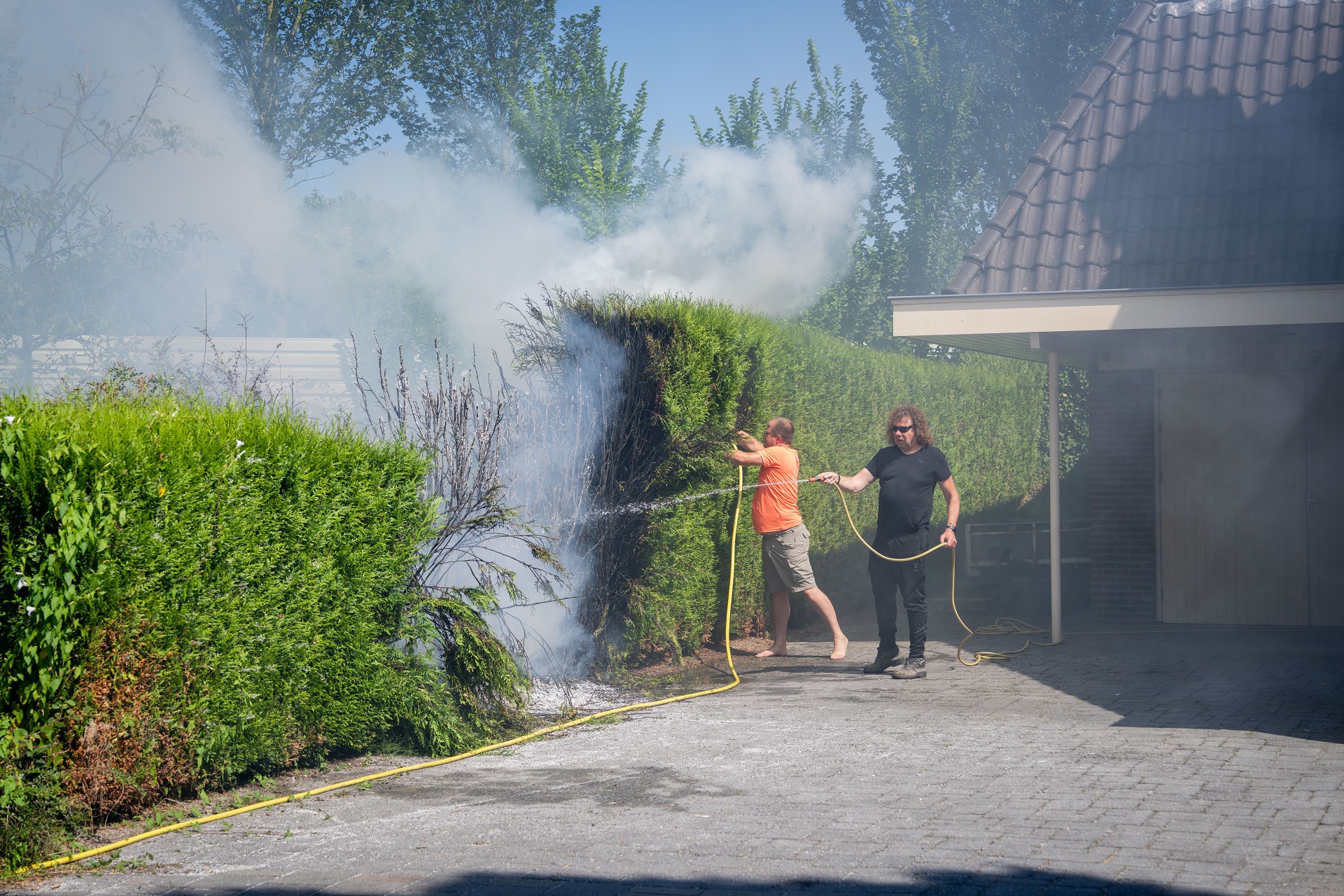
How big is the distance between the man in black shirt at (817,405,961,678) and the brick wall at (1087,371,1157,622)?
3476mm

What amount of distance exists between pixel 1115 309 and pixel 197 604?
6560 mm

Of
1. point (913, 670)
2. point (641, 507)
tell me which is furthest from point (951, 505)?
point (641, 507)

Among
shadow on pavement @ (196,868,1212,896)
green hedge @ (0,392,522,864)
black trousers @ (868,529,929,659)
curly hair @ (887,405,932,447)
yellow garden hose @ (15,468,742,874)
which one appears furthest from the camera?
curly hair @ (887,405,932,447)

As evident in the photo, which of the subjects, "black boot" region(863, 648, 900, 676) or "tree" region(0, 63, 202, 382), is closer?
"black boot" region(863, 648, 900, 676)

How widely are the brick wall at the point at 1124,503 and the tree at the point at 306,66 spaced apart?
22.7 metres

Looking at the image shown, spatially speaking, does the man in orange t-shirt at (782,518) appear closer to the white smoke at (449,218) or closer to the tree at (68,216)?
the white smoke at (449,218)

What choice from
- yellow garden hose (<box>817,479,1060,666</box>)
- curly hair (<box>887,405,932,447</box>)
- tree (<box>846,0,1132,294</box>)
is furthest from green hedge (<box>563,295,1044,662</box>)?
tree (<box>846,0,1132,294</box>)

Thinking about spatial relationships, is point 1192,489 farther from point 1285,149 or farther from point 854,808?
point 854,808

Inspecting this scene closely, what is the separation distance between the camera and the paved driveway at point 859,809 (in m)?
3.94

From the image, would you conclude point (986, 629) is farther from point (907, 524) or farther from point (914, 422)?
point (914, 422)

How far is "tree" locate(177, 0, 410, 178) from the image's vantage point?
2711cm

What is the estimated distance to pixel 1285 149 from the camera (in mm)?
9414

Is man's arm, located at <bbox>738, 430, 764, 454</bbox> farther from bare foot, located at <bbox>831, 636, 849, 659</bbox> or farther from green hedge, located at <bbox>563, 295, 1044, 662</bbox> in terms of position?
bare foot, located at <bbox>831, 636, 849, 659</bbox>

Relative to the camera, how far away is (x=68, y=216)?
24.6m
